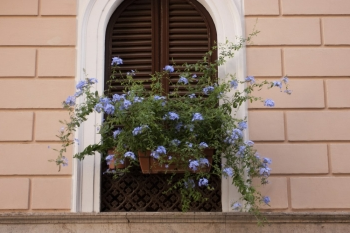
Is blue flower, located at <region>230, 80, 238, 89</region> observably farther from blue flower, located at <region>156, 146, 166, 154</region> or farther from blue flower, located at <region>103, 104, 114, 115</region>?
blue flower, located at <region>103, 104, 114, 115</region>

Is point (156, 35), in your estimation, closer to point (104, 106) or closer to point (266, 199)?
point (104, 106)

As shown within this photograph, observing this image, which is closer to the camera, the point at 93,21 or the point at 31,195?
the point at 31,195

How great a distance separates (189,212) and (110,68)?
1.56m

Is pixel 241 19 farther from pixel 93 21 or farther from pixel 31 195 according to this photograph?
pixel 31 195

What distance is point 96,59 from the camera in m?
5.98

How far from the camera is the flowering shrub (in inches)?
208

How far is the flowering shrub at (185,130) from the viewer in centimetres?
528

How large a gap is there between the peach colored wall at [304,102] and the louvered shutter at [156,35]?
0.47m

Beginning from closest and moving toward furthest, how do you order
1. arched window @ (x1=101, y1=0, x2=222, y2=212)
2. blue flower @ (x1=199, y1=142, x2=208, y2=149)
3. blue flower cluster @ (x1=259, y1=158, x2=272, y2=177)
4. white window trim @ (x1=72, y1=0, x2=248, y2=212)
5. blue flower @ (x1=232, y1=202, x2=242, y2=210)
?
blue flower @ (x1=199, y1=142, x2=208, y2=149), blue flower cluster @ (x1=259, y1=158, x2=272, y2=177), blue flower @ (x1=232, y1=202, x2=242, y2=210), white window trim @ (x1=72, y1=0, x2=248, y2=212), arched window @ (x1=101, y1=0, x2=222, y2=212)

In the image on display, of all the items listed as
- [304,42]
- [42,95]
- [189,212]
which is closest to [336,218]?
[189,212]

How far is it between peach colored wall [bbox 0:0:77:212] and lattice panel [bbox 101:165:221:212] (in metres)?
0.38

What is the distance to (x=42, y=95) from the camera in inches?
232

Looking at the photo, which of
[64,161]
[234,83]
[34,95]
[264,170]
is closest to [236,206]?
[264,170]

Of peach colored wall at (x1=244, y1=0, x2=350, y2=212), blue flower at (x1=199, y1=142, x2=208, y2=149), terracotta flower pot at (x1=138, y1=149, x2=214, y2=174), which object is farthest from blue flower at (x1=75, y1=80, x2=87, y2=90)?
peach colored wall at (x1=244, y1=0, x2=350, y2=212)
